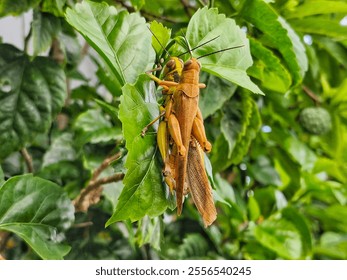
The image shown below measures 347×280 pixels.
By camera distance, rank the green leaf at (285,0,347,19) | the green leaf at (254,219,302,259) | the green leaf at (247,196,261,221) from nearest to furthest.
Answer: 1. the green leaf at (285,0,347,19)
2. the green leaf at (254,219,302,259)
3. the green leaf at (247,196,261,221)

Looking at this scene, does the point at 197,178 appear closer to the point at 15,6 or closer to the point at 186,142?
the point at 186,142

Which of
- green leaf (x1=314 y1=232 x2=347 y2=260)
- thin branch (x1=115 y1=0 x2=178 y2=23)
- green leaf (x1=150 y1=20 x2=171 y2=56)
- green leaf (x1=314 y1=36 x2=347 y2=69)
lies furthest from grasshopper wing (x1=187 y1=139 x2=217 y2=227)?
green leaf (x1=314 y1=232 x2=347 y2=260)

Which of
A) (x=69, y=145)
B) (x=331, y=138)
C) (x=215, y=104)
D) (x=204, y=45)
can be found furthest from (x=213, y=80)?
(x=331, y=138)

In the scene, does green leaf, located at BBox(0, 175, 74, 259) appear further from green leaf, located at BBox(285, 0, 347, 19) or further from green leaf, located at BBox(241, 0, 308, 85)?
green leaf, located at BBox(285, 0, 347, 19)

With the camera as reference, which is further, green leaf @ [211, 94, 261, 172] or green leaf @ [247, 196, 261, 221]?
green leaf @ [247, 196, 261, 221]

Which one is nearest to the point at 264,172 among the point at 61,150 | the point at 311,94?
the point at 311,94

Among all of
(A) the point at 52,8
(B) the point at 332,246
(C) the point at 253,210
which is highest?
(A) the point at 52,8

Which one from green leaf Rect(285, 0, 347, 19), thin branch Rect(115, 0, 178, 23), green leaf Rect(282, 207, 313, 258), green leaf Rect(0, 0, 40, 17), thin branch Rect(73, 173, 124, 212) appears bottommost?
green leaf Rect(282, 207, 313, 258)

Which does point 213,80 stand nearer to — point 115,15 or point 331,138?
point 115,15
